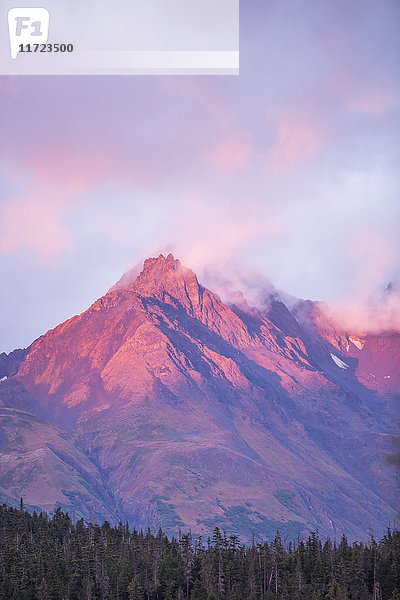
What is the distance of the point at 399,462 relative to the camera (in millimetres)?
71312

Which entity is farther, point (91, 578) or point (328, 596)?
point (91, 578)

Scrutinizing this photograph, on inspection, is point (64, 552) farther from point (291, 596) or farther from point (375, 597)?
point (375, 597)

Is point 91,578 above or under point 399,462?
under

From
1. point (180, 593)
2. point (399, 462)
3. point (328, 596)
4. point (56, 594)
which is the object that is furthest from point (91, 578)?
point (399, 462)

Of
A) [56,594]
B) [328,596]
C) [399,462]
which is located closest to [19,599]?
[56,594]

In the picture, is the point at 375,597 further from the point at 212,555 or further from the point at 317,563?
the point at 212,555

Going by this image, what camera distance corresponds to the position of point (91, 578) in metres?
181

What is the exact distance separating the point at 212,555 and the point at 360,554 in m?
34.5

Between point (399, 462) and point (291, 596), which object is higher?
point (399, 462)

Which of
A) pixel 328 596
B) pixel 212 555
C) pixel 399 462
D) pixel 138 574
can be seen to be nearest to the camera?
pixel 399 462

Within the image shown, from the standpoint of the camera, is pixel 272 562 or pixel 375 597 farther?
pixel 272 562

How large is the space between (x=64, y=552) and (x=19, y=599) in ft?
89.8

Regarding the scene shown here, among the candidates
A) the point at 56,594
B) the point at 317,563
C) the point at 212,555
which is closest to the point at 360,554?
the point at 317,563

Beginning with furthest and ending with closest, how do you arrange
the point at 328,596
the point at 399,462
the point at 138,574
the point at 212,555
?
the point at 212,555, the point at 138,574, the point at 328,596, the point at 399,462
